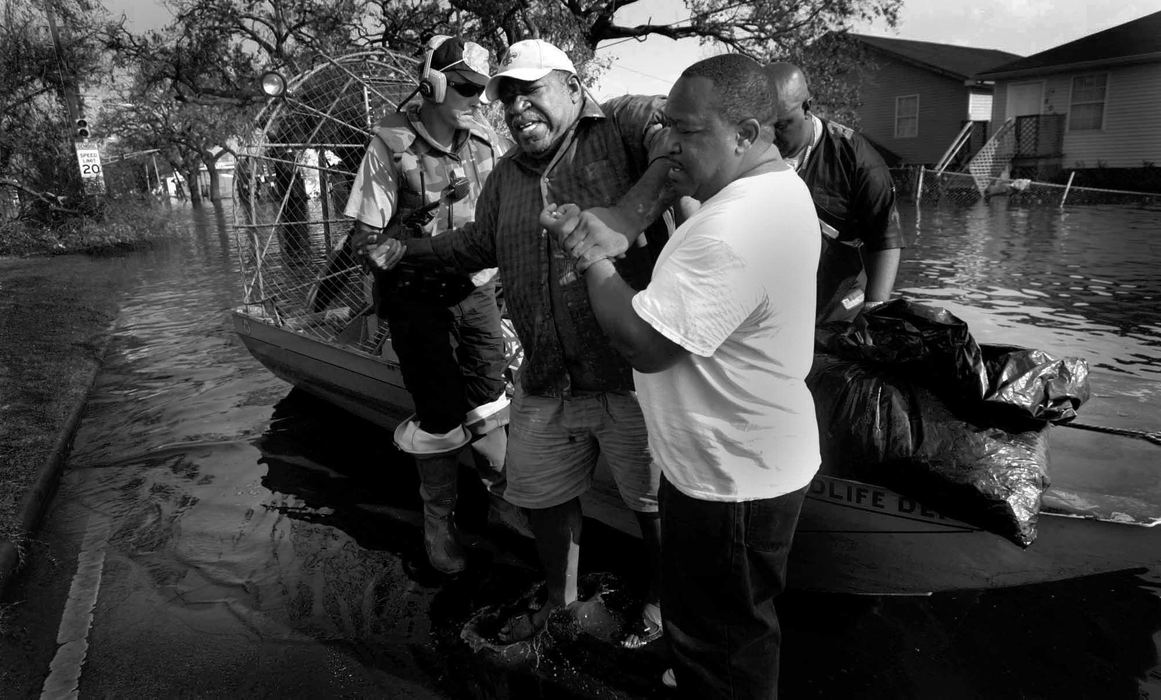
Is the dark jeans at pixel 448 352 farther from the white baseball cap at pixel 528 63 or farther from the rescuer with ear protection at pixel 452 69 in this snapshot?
the white baseball cap at pixel 528 63

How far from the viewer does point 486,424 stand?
4121 mm

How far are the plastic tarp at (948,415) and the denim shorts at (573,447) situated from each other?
0.78 meters

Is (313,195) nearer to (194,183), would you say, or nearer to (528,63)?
(528,63)

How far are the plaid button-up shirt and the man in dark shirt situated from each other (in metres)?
1.08

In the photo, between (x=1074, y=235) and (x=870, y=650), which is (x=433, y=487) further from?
(x=1074, y=235)

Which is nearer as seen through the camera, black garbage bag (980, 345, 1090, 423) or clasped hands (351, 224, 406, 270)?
black garbage bag (980, 345, 1090, 423)

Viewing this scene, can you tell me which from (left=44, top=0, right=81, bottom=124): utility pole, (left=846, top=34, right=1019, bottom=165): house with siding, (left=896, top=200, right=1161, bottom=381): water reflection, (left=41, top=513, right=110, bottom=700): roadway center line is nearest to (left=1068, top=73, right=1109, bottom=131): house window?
(left=846, top=34, right=1019, bottom=165): house with siding

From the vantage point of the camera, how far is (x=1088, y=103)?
2220 cm

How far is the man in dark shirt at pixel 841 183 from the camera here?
11.7ft

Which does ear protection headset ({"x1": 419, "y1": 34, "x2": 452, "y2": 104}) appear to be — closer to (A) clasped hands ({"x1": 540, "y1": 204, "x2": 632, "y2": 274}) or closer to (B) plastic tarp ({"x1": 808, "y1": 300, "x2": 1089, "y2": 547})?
(A) clasped hands ({"x1": 540, "y1": 204, "x2": 632, "y2": 274})

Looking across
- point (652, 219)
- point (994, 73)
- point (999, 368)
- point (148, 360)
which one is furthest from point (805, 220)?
point (994, 73)

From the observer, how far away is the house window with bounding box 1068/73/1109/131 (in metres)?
21.9

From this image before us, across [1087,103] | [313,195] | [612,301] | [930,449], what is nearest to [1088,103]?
[1087,103]

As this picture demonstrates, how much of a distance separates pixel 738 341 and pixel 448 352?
7.25 ft
